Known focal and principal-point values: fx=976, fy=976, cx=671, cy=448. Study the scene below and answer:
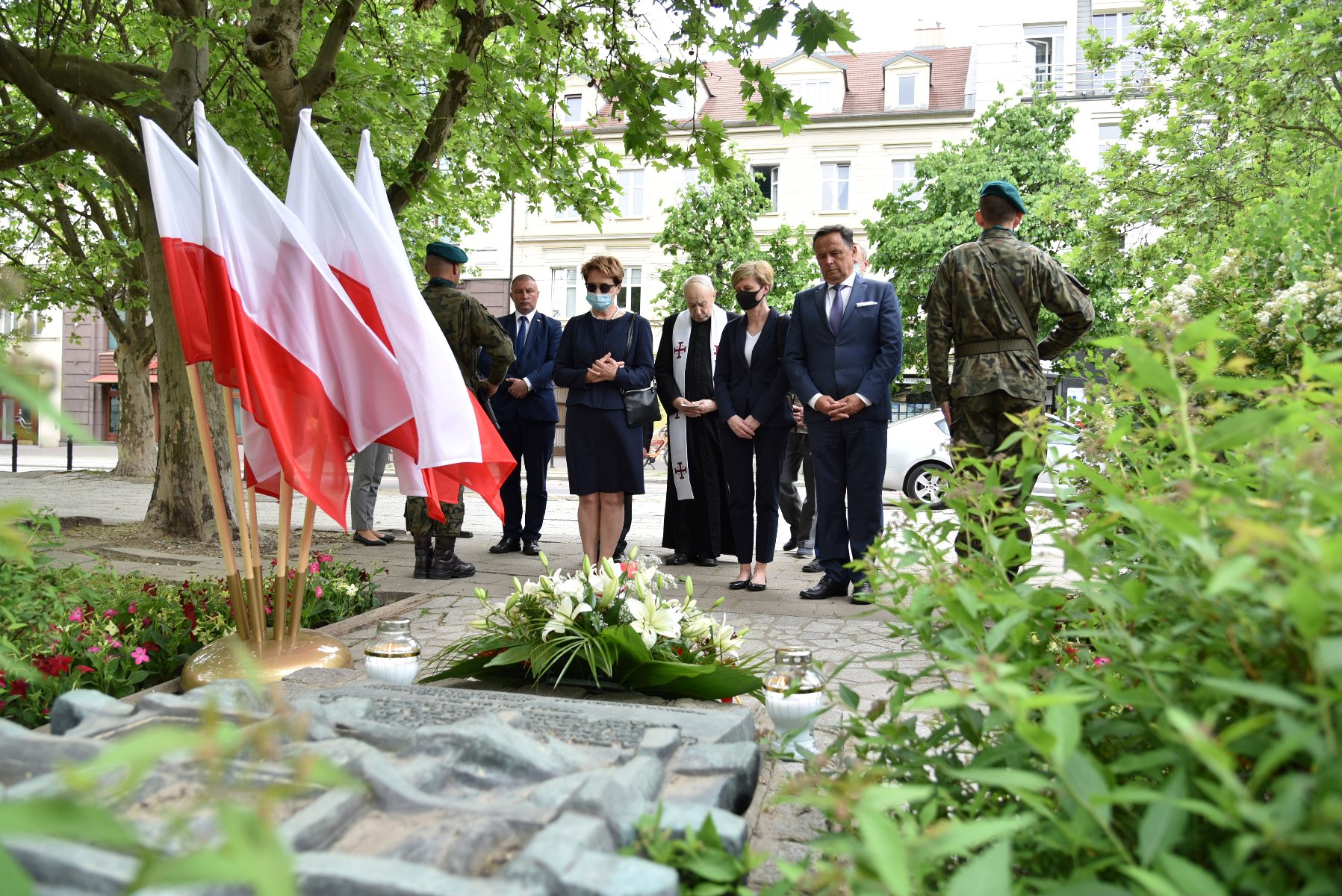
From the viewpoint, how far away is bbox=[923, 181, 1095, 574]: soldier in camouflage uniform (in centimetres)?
534

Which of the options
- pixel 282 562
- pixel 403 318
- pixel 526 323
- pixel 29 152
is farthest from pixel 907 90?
pixel 282 562

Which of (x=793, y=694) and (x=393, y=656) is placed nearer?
(x=793, y=694)

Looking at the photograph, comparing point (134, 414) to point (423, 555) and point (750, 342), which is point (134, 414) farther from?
point (750, 342)

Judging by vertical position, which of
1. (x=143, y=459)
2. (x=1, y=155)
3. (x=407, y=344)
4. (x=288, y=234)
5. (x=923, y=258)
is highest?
(x=923, y=258)

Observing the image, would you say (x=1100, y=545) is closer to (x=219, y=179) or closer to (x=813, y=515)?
(x=219, y=179)

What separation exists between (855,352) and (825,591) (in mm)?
1504

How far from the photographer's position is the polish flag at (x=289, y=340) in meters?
3.21

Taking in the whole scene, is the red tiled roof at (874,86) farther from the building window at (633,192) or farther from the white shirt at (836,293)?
the white shirt at (836,293)

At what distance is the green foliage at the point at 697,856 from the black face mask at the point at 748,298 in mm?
5474

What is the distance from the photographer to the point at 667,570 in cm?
732

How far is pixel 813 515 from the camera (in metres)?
8.71

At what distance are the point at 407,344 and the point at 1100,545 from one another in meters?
2.42

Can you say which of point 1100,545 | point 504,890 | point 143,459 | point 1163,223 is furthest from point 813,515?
point 143,459

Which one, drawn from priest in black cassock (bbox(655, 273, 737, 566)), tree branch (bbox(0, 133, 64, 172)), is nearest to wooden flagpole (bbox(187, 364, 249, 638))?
priest in black cassock (bbox(655, 273, 737, 566))
